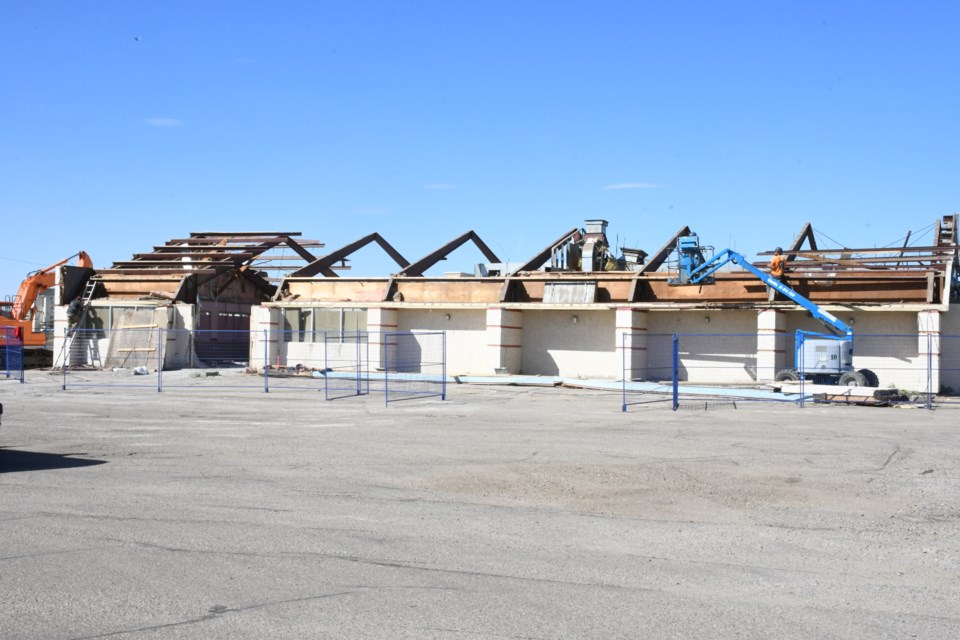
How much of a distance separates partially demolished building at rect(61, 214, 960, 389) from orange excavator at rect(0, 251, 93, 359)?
168cm

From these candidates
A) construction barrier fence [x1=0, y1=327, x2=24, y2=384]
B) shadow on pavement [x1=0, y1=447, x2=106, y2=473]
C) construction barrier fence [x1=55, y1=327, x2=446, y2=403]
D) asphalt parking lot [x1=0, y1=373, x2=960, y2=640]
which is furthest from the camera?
construction barrier fence [x1=55, y1=327, x2=446, y2=403]

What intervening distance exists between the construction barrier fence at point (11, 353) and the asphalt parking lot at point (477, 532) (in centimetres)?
1750

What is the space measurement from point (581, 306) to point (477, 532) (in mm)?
26072

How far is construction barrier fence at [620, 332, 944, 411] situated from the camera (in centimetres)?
2606

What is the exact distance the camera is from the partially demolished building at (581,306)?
103 ft

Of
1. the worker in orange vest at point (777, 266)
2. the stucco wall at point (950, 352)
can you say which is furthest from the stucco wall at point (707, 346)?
the stucco wall at point (950, 352)

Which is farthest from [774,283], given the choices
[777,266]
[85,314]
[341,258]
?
[85,314]

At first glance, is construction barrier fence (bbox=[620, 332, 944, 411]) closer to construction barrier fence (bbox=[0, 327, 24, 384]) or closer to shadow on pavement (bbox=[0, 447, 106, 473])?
shadow on pavement (bbox=[0, 447, 106, 473])

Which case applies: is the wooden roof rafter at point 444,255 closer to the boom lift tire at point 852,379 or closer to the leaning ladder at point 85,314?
the leaning ladder at point 85,314

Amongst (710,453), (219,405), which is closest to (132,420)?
(219,405)

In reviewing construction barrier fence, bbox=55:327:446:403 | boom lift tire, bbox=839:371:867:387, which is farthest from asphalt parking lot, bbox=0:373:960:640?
construction barrier fence, bbox=55:327:446:403

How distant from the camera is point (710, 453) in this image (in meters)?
16.0

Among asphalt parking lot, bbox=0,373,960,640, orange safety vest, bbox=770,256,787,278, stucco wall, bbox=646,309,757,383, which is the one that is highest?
orange safety vest, bbox=770,256,787,278

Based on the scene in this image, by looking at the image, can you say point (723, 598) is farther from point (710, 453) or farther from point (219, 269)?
point (219, 269)
